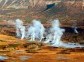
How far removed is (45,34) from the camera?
19062cm

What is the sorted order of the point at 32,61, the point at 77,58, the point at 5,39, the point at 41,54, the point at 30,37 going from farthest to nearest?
the point at 30,37 < the point at 5,39 < the point at 41,54 < the point at 77,58 < the point at 32,61

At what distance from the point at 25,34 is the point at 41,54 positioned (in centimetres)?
7655

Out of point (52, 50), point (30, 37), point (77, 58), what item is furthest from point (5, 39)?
point (77, 58)

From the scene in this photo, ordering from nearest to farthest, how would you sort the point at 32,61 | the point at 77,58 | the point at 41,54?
1. the point at 32,61
2. the point at 77,58
3. the point at 41,54

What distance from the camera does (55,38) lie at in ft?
555

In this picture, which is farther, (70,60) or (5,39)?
(5,39)

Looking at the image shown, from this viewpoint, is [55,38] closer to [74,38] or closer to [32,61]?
[74,38]

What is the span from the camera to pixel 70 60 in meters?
102


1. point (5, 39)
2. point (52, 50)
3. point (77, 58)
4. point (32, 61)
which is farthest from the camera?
point (5, 39)

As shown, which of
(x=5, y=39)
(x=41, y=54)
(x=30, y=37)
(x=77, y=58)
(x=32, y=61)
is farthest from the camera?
(x=30, y=37)

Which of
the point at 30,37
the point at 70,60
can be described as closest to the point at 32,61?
the point at 70,60

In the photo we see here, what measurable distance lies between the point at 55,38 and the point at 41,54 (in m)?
52.0

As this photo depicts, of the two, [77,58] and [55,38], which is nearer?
[77,58]

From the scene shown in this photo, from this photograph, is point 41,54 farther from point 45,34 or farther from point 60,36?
point 45,34
